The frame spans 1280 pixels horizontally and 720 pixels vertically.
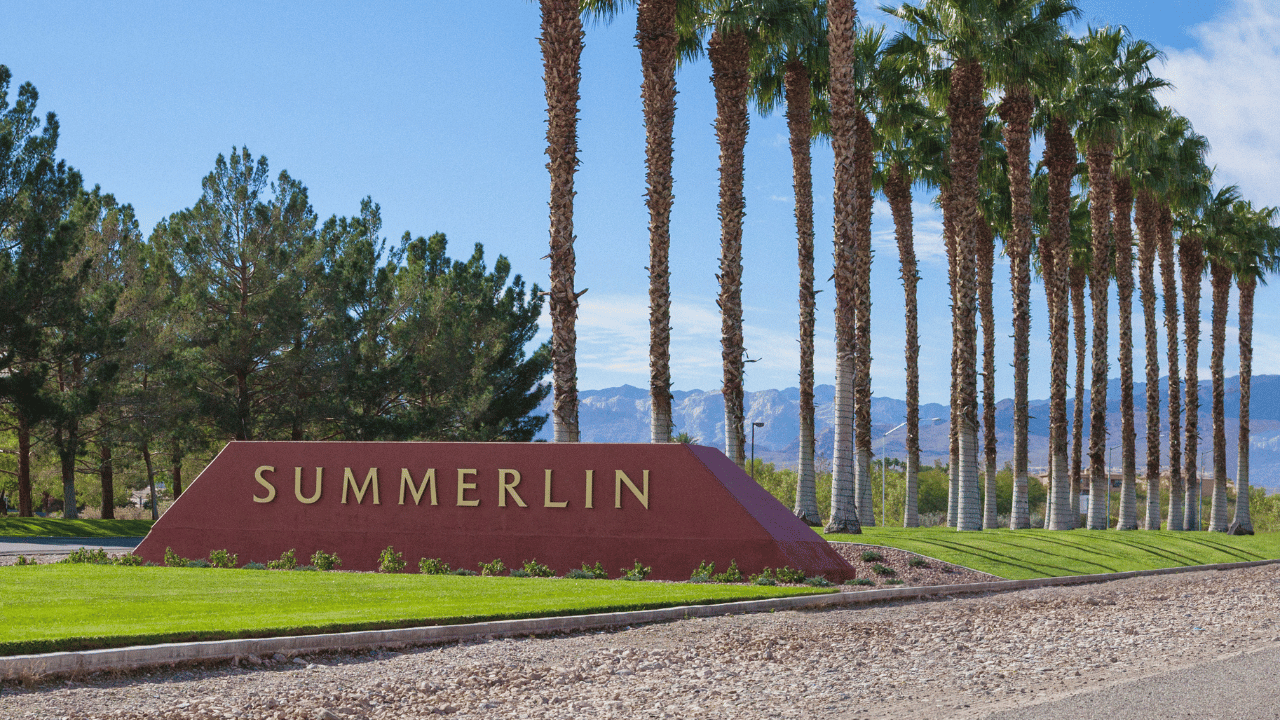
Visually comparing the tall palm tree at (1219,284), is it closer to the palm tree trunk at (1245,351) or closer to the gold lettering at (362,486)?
the palm tree trunk at (1245,351)

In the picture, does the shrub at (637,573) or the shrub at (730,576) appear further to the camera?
the shrub at (637,573)

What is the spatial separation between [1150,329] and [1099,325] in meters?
9.11

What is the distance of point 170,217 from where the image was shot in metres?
49.8

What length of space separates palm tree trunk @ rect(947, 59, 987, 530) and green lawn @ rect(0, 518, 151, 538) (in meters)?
27.9

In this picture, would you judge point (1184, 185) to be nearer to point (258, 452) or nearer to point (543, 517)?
point (543, 517)

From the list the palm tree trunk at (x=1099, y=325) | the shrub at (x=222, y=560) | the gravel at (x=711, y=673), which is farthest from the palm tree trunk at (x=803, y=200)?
the gravel at (x=711, y=673)

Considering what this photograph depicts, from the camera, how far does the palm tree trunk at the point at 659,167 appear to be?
1036 inches

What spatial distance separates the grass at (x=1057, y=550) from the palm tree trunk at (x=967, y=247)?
6.24ft

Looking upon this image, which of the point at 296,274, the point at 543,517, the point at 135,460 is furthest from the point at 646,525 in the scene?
the point at 135,460

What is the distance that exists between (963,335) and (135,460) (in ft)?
125

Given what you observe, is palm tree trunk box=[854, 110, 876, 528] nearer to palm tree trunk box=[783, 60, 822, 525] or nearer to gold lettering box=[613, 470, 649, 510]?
palm tree trunk box=[783, 60, 822, 525]

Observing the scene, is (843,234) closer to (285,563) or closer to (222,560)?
(285,563)

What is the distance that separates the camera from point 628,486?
20234 mm

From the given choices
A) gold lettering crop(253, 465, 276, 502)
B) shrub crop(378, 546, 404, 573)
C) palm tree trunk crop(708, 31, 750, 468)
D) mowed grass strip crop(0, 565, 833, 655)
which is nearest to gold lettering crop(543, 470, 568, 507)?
mowed grass strip crop(0, 565, 833, 655)
